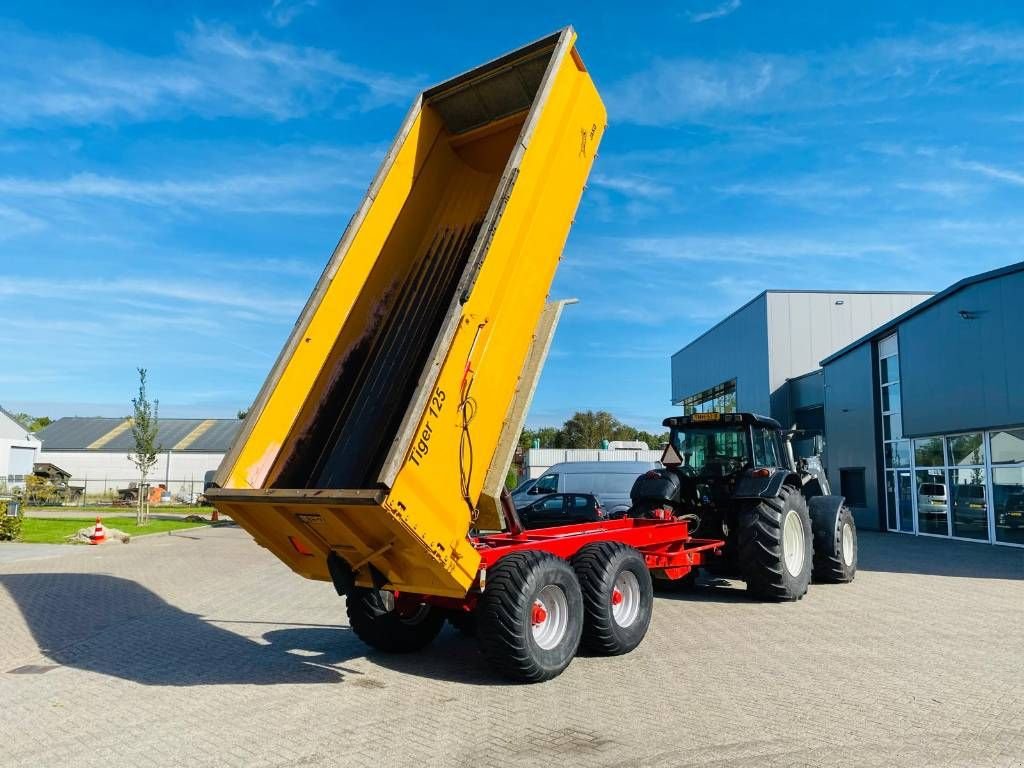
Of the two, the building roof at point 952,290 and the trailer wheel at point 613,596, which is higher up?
the building roof at point 952,290

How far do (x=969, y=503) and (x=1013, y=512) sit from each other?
5.75 feet

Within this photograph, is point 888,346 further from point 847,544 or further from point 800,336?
point 847,544

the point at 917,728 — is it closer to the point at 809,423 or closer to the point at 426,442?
the point at 426,442

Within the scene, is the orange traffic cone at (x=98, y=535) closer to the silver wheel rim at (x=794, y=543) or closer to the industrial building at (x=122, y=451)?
the silver wheel rim at (x=794, y=543)

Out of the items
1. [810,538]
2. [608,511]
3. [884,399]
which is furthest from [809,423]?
[810,538]

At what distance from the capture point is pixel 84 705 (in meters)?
5.72

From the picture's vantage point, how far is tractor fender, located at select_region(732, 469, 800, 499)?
958 centimetres

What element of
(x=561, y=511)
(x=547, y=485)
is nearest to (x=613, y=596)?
(x=561, y=511)

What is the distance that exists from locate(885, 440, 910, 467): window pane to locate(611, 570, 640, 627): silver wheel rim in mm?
17502

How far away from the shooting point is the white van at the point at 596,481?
18000 mm

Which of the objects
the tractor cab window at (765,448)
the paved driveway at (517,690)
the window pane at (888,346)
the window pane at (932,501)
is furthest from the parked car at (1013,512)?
the tractor cab window at (765,448)

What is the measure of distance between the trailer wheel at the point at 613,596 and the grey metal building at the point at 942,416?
1292 cm

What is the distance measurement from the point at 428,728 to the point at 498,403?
238 centimetres

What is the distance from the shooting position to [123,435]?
5278 centimetres
